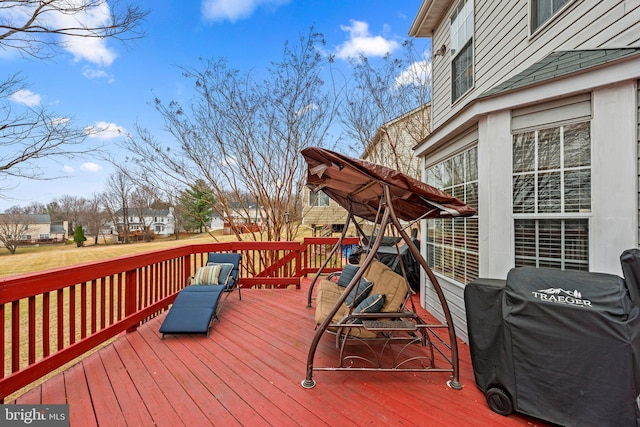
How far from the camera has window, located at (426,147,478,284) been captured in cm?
319

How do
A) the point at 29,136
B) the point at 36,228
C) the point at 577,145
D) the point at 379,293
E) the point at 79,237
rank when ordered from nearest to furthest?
the point at 577,145, the point at 379,293, the point at 29,136, the point at 79,237, the point at 36,228

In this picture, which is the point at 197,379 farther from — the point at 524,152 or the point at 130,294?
the point at 524,152

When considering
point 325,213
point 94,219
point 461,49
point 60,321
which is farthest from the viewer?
point 94,219

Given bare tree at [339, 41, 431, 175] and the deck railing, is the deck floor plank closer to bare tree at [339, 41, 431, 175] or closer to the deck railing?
the deck railing

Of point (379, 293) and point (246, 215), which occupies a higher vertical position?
point (246, 215)

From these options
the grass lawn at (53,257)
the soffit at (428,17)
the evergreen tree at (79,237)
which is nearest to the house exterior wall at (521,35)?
the soffit at (428,17)

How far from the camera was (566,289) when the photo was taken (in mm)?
1826

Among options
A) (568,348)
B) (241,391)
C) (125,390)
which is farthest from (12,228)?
(568,348)

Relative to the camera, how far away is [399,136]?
8328 millimetres

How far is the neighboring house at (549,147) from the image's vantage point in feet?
6.94

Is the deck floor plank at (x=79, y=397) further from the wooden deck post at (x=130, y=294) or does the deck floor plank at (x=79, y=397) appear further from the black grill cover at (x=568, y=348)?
the black grill cover at (x=568, y=348)

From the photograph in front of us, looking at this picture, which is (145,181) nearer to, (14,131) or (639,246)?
(14,131)

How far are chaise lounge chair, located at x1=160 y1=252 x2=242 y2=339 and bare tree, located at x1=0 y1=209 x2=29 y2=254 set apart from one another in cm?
2353

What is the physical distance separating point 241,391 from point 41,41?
21.3ft
